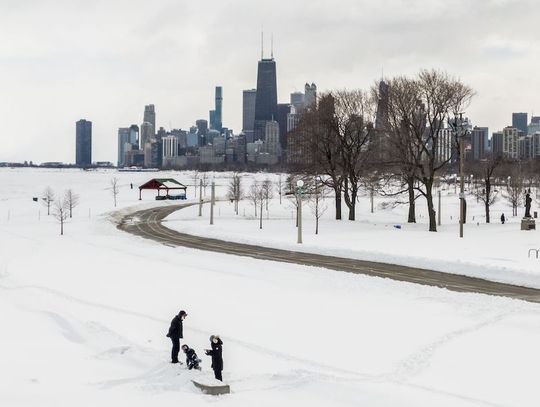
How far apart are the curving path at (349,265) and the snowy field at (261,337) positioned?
171 centimetres

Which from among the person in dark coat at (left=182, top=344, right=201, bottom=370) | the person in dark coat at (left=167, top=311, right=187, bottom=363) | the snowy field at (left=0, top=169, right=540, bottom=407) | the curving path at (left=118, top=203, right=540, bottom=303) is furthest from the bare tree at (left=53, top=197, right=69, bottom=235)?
the person in dark coat at (left=182, top=344, right=201, bottom=370)

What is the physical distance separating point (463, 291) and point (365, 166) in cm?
3422

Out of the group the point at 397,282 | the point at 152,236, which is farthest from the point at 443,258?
the point at 152,236

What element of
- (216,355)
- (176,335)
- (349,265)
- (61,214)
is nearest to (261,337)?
(176,335)

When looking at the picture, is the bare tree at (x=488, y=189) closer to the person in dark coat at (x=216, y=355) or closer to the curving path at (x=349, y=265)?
the curving path at (x=349, y=265)

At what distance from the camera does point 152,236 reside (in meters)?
49.1

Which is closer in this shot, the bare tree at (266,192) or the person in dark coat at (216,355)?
the person in dark coat at (216,355)

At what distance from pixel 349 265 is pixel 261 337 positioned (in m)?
15.1

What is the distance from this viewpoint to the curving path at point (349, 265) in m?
25.5

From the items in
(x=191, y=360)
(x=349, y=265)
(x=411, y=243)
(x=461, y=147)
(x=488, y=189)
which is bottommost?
(x=349, y=265)

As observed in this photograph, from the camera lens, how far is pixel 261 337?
18.2 meters

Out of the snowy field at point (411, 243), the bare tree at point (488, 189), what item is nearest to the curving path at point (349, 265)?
the snowy field at point (411, 243)

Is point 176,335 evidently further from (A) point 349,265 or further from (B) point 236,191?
(B) point 236,191

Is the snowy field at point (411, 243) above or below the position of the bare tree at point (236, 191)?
below
